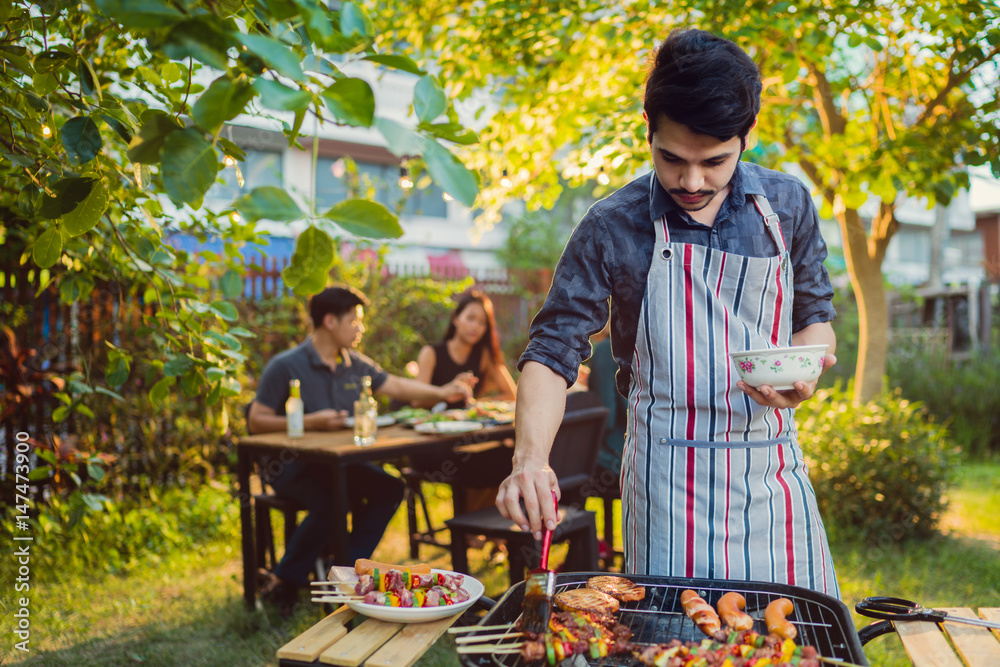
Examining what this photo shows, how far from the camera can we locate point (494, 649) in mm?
1252

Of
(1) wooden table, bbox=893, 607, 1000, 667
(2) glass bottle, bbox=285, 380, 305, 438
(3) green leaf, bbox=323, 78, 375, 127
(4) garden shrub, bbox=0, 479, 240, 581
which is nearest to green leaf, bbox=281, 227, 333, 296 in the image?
(3) green leaf, bbox=323, 78, 375, 127

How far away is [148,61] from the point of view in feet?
7.32

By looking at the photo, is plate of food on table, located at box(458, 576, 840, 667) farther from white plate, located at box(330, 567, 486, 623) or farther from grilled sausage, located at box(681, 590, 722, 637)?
white plate, located at box(330, 567, 486, 623)

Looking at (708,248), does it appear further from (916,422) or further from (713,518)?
(916,422)

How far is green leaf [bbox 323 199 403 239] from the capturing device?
921 millimetres

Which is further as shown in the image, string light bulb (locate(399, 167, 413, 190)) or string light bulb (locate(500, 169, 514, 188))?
string light bulb (locate(500, 169, 514, 188))

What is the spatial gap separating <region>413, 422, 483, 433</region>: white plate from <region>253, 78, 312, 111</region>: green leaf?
129 inches

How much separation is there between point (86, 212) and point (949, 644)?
6.33 feet

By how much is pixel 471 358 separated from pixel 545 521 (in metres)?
4.39

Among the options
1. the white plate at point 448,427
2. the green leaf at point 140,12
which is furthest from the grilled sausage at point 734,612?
the white plate at point 448,427

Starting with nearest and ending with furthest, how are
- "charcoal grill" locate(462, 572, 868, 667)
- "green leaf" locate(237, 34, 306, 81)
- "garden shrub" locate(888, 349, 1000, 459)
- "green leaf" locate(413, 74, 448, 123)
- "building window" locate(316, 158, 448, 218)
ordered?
"green leaf" locate(237, 34, 306, 81)
"green leaf" locate(413, 74, 448, 123)
"charcoal grill" locate(462, 572, 868, 667)
"garden shrub" locate(888, 349, 1000, 459)
"building window" locate(316, 158, 448, 218)

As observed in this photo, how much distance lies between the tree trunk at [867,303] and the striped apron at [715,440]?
4.04 m

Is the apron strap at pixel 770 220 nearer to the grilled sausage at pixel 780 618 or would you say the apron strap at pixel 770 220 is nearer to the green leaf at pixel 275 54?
the grilled sausage at pixel 780 618

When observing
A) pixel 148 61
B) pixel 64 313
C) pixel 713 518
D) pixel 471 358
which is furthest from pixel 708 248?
pixel 64 313
